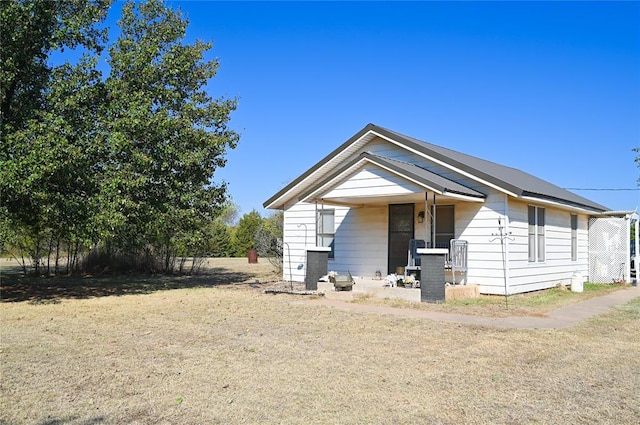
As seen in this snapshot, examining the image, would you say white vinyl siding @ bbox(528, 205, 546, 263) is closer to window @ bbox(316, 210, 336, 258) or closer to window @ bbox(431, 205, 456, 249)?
window @ bbox(431, 205, 456, 249)

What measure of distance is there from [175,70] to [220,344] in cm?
1041

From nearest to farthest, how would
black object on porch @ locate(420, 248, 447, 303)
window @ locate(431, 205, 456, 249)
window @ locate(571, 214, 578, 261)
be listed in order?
1. black object on porch @ locate(420, 248, 447, 303)
2. window @ locate(431, 205, 456, 249)
3. window @ locate(571, 214, 578, 261)

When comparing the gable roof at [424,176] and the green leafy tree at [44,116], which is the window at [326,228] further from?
the green leafy tree at [44,116]

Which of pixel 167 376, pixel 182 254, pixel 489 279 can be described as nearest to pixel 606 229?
pixel 489 279

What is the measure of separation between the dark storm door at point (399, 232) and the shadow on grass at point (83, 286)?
547cm

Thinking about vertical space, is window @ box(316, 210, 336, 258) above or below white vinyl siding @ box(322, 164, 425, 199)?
below

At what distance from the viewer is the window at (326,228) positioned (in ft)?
54.3

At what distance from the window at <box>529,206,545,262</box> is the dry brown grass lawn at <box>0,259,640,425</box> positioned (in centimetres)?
496

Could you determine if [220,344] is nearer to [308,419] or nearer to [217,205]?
[308,419]

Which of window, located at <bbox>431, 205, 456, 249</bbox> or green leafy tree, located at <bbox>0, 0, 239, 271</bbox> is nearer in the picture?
green leafy tree, located at <bbox>0, 0, 239, 271</bbox>

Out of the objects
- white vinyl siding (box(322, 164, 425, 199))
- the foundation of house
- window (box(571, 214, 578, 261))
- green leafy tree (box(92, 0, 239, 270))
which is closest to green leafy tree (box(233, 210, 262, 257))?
green leafy tree (box(92, 0, 239, 270))

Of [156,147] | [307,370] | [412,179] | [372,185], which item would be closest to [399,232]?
[372,185]

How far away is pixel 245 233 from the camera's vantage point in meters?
37.1

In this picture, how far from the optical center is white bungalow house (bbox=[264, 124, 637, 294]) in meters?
13.1
